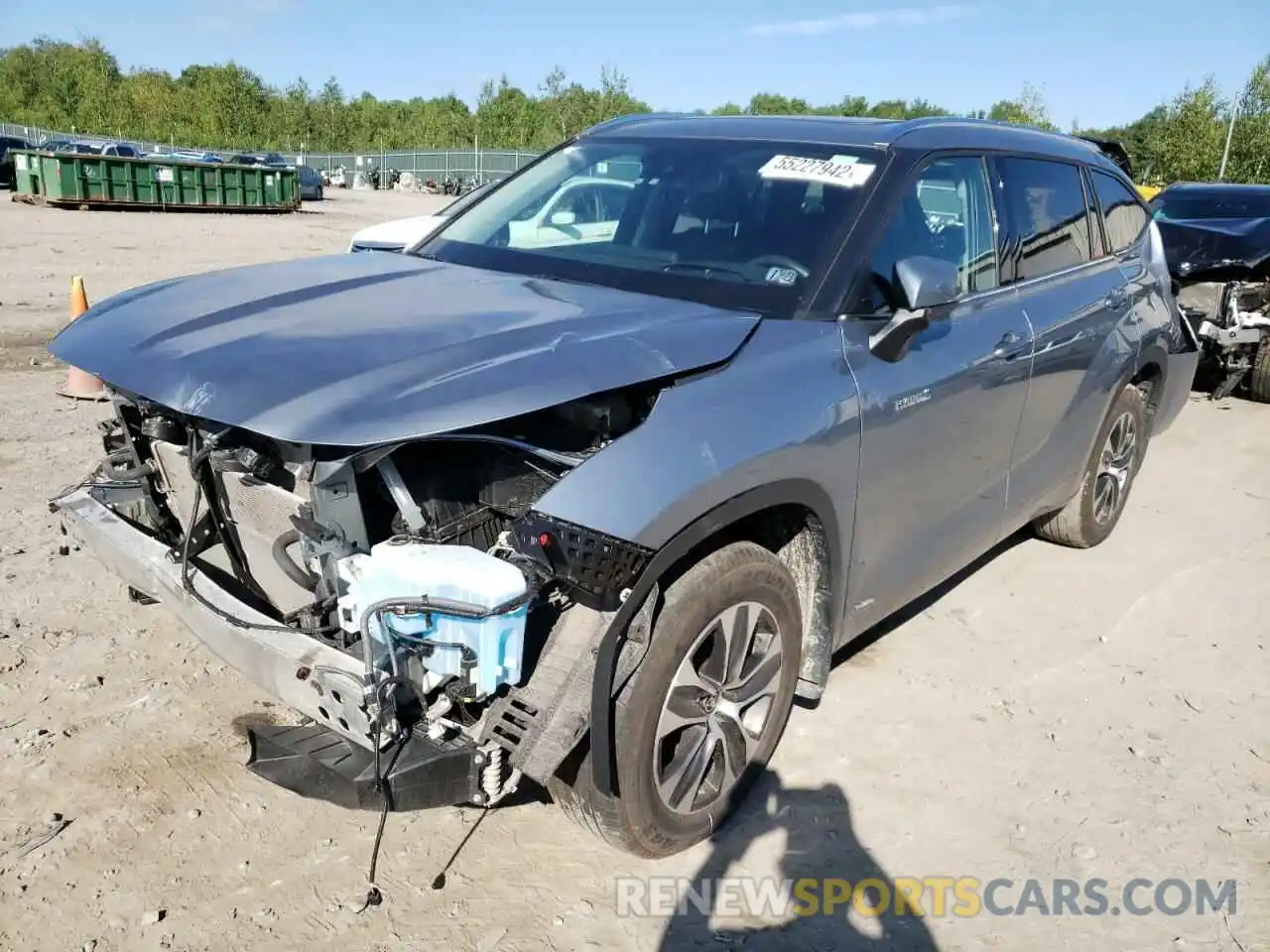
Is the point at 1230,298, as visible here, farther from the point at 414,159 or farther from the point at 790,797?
the point at 414,159

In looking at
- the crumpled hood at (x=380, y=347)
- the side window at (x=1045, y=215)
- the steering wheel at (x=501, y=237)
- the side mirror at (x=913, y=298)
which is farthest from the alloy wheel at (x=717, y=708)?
the side window at (x=1045, y=215)

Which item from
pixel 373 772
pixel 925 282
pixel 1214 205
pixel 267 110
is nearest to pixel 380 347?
pixel 373 772

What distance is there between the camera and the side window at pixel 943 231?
321 centimetres

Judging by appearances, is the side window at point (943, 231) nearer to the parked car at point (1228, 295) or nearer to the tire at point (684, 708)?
the tire at point (684, 708)

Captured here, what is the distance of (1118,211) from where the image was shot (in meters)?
5.15

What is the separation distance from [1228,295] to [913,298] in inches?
304

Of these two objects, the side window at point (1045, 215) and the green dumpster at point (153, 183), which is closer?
the side window at point (1045, 215)

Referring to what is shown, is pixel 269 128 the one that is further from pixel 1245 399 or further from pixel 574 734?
pixel 574 734

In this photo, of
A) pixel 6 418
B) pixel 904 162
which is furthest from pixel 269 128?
pixel 904 162

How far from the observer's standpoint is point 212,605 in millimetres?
2807

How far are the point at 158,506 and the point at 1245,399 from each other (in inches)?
392

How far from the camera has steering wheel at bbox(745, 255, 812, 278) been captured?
314 centimetres

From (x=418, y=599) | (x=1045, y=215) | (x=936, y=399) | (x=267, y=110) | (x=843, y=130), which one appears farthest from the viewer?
(x=267, y=110)

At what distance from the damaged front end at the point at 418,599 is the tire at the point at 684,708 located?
0.48ft
